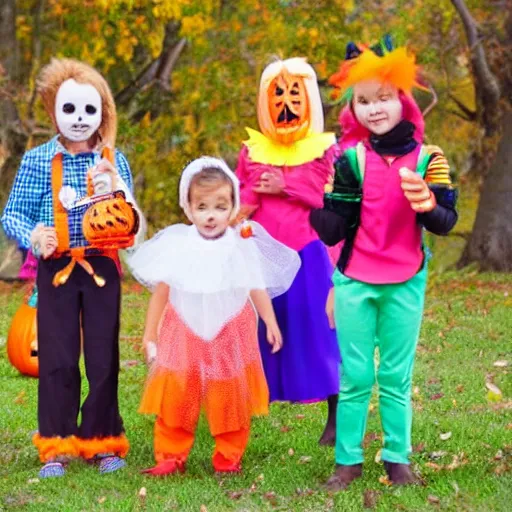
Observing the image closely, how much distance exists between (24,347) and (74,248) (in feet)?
10.1

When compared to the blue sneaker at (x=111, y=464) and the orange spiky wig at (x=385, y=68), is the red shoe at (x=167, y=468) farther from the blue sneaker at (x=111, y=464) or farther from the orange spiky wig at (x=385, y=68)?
the orange spiky wig at (x=385, y=68)

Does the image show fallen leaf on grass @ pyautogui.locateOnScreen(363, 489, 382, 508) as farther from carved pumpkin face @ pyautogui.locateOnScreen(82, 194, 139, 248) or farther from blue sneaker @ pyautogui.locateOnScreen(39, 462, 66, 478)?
carved pumpkin face @ pyautogui.locateOnScreen(82, 194, 139, 248)

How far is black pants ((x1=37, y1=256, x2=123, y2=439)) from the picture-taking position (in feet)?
17.9

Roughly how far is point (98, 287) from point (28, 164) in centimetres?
70

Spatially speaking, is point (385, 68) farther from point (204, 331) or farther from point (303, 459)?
point (303, 459)

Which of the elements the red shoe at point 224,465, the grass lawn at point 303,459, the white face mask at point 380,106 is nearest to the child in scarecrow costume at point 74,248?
the grass lawn at point 303,459

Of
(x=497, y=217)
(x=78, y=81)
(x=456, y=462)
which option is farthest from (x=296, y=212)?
(x=497, y=217)

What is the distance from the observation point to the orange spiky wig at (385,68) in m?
4.73

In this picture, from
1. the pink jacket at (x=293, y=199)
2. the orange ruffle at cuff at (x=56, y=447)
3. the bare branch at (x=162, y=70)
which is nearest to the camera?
the orange ruffle at cuff at (x=56, y=447)

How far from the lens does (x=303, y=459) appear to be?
5.65 metres

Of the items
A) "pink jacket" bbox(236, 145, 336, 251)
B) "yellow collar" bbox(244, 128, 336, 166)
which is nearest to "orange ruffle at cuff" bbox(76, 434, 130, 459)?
"pink jacket" bbox(236, 145, 336, 251)

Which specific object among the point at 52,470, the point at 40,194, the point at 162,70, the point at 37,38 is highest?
the point at 37,38

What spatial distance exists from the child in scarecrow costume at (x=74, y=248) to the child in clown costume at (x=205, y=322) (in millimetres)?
262

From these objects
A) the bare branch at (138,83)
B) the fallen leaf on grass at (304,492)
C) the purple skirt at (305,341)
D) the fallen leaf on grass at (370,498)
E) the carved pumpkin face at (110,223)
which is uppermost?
the bare branch at (138,83)
